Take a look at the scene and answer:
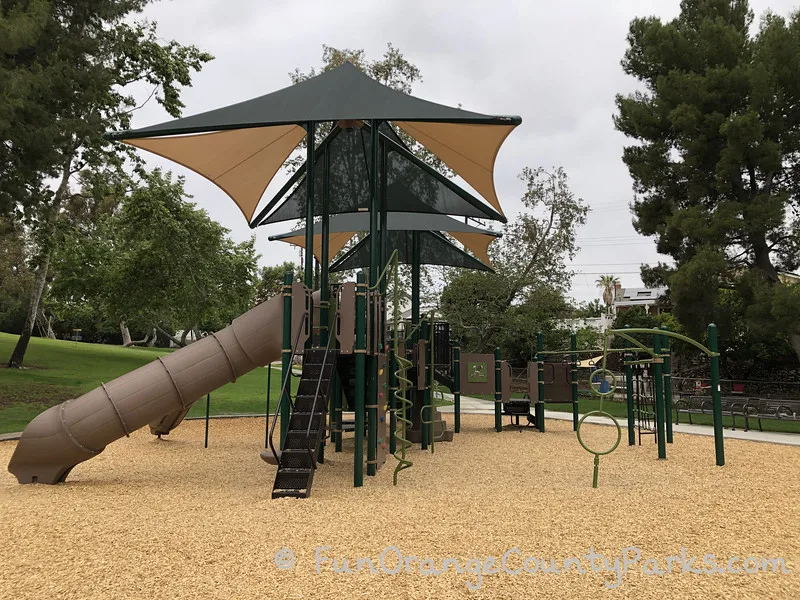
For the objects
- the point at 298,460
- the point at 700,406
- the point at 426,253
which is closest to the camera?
the point at 298,460

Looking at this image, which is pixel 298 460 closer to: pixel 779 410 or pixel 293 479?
pixel 293 479

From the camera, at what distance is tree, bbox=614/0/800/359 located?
17.0m

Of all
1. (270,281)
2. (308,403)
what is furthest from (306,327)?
(270,281)

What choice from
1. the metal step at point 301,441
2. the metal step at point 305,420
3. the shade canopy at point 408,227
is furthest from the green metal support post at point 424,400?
the metal step at point 301,441

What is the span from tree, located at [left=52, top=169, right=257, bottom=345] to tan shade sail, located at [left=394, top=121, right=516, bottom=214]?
12.5 m

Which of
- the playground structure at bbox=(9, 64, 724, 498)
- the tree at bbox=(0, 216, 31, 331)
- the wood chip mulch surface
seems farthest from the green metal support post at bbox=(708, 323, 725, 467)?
the tree at bbox=(0, 216, 31, 331)

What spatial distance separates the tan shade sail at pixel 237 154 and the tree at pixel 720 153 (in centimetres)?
1361

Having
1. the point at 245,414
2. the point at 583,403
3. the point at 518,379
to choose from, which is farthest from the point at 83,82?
the point at 518,379

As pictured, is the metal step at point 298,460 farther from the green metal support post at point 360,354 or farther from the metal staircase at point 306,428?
the green metal support post at point 360,354

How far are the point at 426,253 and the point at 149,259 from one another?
11.4 metres

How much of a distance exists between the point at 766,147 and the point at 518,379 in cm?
1391

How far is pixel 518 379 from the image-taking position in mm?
26953

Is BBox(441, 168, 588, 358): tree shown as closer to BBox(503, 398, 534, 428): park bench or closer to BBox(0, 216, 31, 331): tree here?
BBox(503, 398, 534, 428): park bench

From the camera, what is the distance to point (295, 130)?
30.6ft
